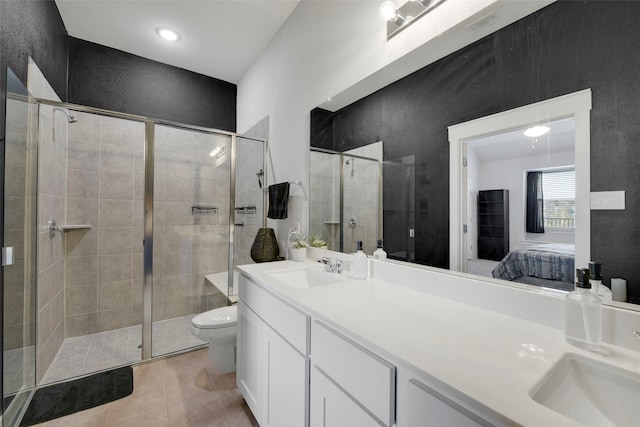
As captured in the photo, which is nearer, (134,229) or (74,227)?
(74,227)

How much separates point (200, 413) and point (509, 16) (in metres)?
2.40

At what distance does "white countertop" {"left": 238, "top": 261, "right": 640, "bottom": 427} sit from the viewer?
52 cm

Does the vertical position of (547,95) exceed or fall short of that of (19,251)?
it exceeds it

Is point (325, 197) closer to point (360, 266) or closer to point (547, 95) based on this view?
Answer: point (360, 266)

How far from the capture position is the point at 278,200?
92.1 inches

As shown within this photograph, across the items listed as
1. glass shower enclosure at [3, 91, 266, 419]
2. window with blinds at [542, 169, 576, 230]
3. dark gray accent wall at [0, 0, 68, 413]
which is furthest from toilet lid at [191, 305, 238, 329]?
window with blinds at [542, 169, 576, 230]

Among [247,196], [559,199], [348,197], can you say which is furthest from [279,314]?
[247,196]

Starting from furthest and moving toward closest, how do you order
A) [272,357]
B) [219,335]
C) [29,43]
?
[219,335] < [29,43] < [272,357]

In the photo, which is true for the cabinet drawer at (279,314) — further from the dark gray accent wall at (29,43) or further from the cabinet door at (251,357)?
the dark gray accent wall at (29,43)

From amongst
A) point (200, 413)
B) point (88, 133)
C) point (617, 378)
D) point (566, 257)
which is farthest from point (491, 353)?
point (88, 133)

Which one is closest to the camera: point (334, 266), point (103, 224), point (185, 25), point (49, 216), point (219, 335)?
point (334, 266)

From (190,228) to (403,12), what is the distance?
2338 mm

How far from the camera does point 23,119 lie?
5.46 ft

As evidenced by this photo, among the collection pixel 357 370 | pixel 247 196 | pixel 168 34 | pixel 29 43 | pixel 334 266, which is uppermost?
pixel 168 34
